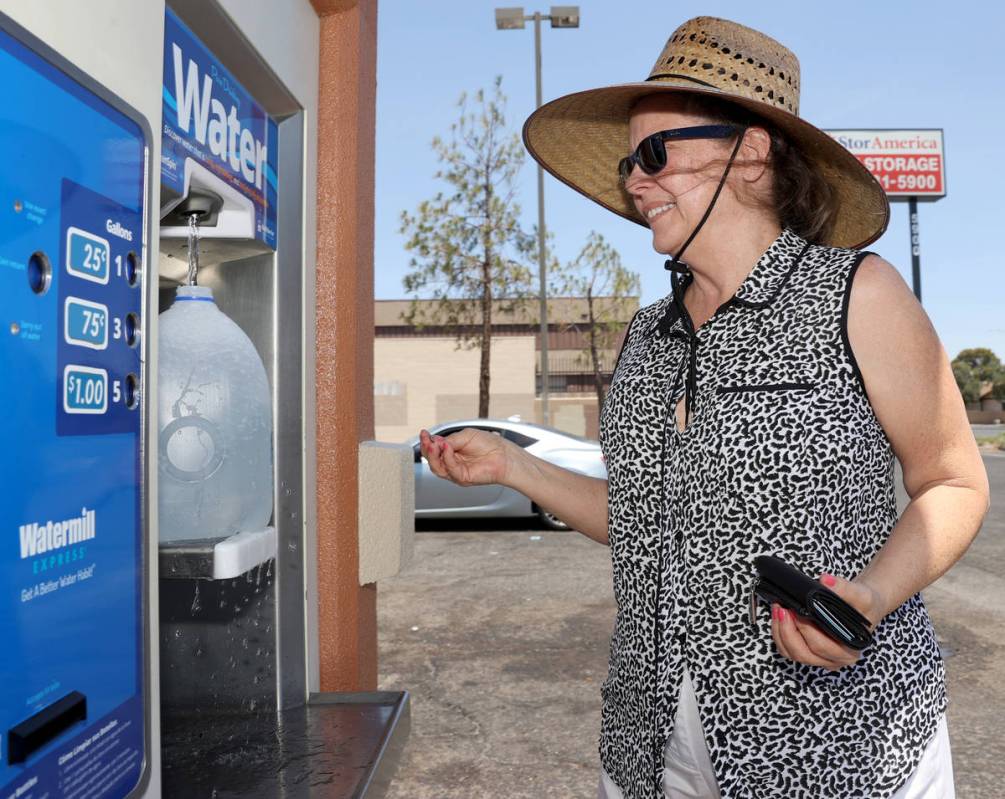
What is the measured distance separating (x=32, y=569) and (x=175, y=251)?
3.89ft

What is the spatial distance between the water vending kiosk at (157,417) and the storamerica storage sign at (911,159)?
29750 millimetres

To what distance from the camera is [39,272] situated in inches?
50.2

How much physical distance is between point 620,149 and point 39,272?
156 cm

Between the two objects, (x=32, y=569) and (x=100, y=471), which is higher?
(x=100, y=471)

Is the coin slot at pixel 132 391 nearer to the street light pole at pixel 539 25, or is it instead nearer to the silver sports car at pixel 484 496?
the silver sports car at pixel 484 496

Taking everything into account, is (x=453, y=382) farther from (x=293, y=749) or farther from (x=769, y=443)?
(x=769, y=443)

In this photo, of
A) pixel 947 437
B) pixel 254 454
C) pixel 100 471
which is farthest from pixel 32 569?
pixel 947 437

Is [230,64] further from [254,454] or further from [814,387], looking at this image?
[814,387]

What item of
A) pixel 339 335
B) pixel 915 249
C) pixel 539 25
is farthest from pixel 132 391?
pixel 915 249

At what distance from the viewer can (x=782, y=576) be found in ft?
4.73

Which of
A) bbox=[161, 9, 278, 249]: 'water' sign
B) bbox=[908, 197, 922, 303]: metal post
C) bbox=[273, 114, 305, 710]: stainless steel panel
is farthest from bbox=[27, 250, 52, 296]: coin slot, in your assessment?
bbox=[908, 197, 922, 303]: metal post

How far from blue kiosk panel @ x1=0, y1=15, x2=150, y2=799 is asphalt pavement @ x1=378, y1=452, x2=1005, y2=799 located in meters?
2.86

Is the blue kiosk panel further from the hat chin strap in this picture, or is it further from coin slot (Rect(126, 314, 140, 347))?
the hat chin strap

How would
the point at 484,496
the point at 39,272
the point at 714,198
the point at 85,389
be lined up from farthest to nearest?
the point at 484,496, the point at 714,198, the point at 85,389, the point at 39,272
